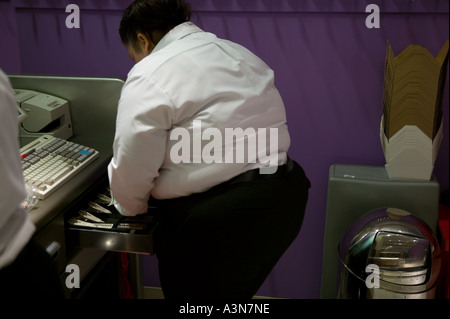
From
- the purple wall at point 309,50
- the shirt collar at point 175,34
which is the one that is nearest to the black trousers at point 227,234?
the shirt collar at point 175,34

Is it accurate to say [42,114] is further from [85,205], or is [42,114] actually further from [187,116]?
[187,116]

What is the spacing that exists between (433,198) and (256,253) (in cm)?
90

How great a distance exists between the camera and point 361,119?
7.86 feet

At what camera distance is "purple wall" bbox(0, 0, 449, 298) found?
228cm

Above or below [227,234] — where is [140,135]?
above

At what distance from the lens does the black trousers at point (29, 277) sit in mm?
1166

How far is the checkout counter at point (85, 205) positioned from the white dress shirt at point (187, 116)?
0.15m

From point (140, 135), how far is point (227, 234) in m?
0.38

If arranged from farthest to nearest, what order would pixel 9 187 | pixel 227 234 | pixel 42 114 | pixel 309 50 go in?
1. pixel 309 50
2. pixel 42 114
3. pixel 227 234
4. pixel 9 187

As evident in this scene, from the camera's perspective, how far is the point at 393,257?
206 cm

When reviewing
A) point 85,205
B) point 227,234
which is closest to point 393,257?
point 227,234

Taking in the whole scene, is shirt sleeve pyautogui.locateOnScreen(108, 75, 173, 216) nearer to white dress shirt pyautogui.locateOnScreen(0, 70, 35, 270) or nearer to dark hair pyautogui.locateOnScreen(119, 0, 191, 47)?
dark hair pyautogui.locateOnScreen(119, 0, 191, 47)

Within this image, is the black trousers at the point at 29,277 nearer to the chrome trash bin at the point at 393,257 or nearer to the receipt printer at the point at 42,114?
the receipt printer at the point at 42,114
